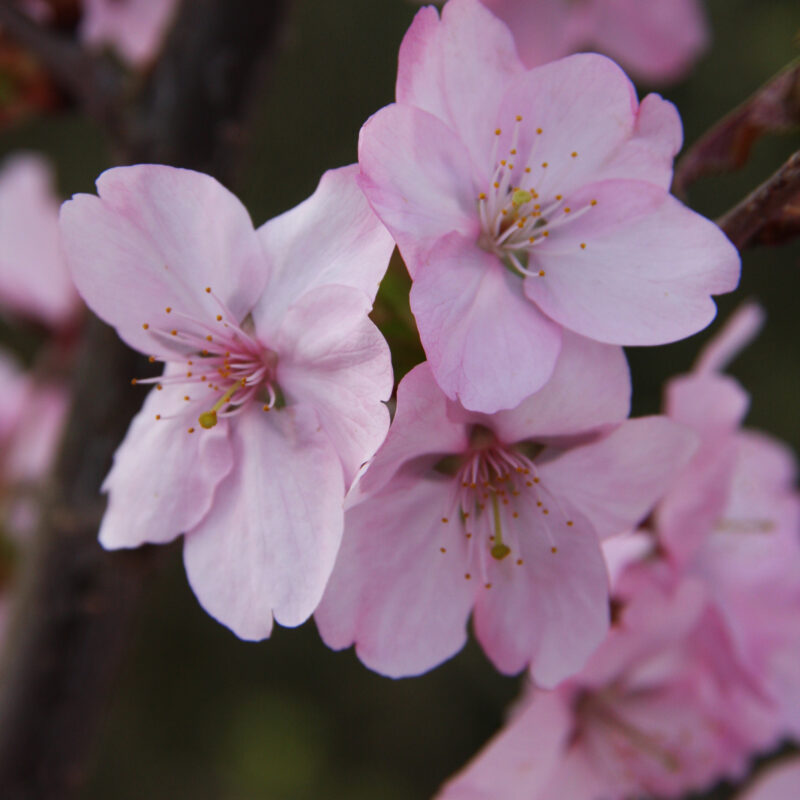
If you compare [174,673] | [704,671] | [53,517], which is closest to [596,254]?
[704,671]

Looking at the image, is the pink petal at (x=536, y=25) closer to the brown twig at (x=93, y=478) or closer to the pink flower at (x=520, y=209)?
the brown twig at (x=93, y=478)

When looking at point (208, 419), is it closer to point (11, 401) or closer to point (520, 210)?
point (520, 210)

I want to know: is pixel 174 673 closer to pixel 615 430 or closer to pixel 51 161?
pixel 51 161

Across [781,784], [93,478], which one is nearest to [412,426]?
[93,478]

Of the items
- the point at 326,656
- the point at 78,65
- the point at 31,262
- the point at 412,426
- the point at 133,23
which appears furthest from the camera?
the point at 326,656

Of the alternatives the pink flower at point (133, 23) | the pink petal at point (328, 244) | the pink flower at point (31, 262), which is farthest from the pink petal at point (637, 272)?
the pink flower at point (31, 262)
